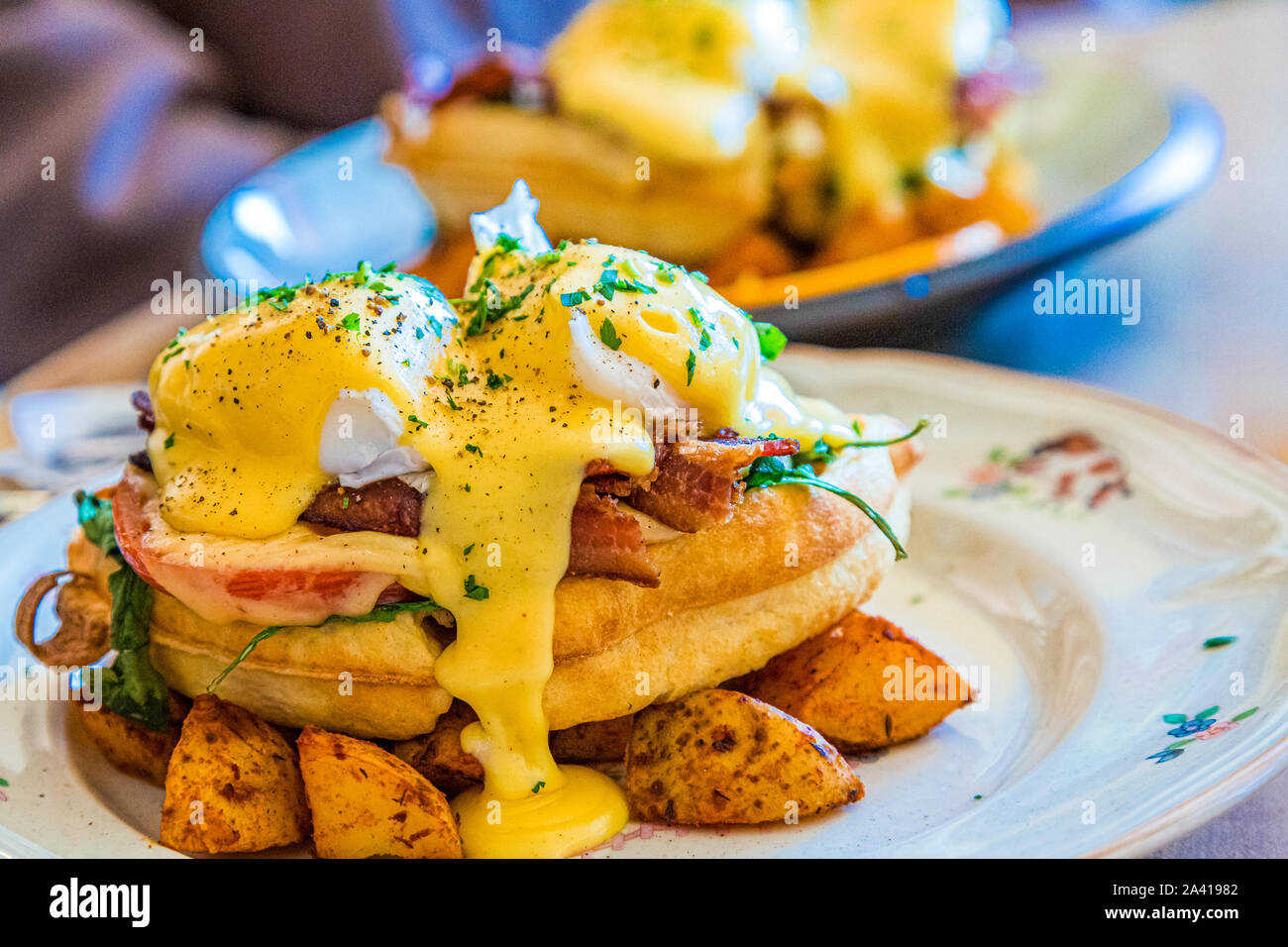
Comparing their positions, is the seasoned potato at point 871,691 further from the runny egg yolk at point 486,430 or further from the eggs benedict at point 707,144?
the eggs benedict at point 707,144

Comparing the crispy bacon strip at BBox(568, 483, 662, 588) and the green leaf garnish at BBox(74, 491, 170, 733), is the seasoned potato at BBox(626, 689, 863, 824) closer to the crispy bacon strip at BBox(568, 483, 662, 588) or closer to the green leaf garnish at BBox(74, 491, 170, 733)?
the crispy bacon strip at BBox(568, 483, 662, 588)

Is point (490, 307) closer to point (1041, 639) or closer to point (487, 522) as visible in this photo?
point (487, 522)

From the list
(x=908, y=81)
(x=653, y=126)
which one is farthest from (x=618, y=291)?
(x=908, y=81)

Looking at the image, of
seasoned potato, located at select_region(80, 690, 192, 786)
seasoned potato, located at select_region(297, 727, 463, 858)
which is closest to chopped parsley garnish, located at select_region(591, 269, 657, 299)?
seasoned potato, located at select_region(297, 727, 463, 858)

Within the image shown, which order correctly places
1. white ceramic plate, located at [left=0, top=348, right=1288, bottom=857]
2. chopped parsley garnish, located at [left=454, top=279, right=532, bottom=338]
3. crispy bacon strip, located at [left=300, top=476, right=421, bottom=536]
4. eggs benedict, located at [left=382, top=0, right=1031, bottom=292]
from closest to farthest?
white ceramic plate, located at [left=0, top=348, right=1288, bottom=857]
crispy bacon strip, located at [left=300, top=476, right=421, bottom=536]
chopped parsley garnish, located at [left=454, top=279, right=532, bottom=338]
eggs benedict, located at [left=382, top=0, right=1031, bottom=292]

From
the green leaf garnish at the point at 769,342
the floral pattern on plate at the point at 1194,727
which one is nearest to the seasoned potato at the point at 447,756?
the green leaf garnish at the point at 769,342

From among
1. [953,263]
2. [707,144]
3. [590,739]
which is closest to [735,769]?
[590,739]

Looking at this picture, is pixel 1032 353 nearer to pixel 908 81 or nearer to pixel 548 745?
pixel 908 81
